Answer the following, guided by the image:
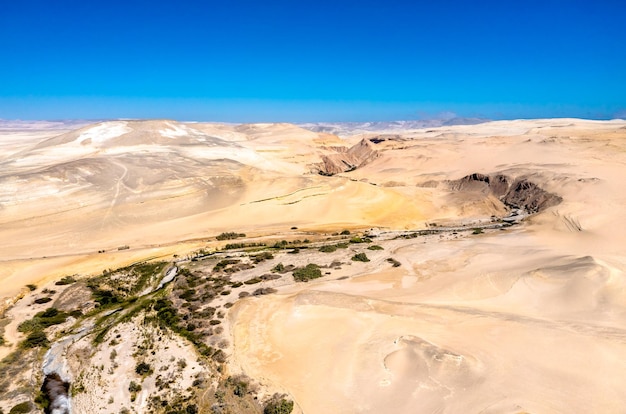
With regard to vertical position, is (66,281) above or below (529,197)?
below

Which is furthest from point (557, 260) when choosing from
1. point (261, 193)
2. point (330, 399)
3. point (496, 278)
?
point (261, 193)

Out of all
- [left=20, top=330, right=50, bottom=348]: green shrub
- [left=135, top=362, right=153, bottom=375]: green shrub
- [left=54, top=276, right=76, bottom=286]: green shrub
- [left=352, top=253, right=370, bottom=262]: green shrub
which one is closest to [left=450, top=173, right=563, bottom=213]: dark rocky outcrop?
[left=352, top=253, right=370, bottom=262]: green shrub

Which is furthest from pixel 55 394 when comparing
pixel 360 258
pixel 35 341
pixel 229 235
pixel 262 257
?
pixel 229 235

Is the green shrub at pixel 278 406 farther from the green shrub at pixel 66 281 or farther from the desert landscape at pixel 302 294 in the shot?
the green shrub at pixel 66 281

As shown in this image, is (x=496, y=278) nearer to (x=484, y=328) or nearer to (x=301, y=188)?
(x=484, y=328)

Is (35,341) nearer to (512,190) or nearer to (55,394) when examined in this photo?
(55,394)
